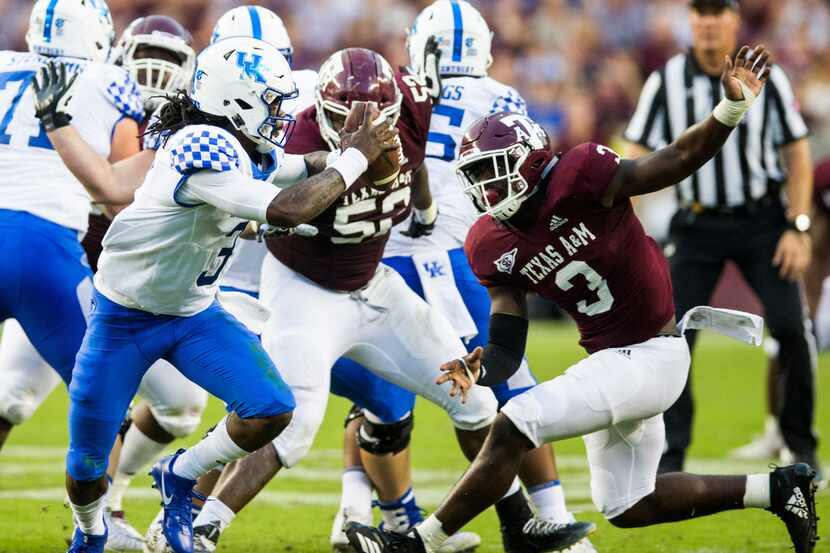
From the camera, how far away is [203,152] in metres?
3.87

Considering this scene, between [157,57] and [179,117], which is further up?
[179,117]

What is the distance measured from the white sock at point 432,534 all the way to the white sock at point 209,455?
605 millimetres

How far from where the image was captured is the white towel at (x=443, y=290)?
206 inches

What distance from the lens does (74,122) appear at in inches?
191

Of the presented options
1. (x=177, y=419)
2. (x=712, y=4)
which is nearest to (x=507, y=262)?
(x=177, y=419)

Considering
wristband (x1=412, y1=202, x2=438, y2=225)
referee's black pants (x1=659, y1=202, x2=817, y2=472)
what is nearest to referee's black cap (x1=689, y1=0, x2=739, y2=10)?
referee's black pants (x1=659, y1=202, x2=817, y2=472)

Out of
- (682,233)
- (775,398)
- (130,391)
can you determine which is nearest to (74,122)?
(130,391)

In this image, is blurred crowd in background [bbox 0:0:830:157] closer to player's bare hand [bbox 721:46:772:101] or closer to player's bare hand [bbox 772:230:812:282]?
player's bare hand [bbox 772:230:812:282]

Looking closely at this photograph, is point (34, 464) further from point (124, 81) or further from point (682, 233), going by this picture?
point (682, 233)

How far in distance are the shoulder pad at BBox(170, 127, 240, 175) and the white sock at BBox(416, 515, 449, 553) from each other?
1.25 meters

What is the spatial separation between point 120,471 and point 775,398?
11.5 ft

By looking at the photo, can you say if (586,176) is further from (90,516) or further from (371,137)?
(90,516)

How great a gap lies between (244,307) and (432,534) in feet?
3.30

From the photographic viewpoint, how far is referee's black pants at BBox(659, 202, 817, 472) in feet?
20.2
